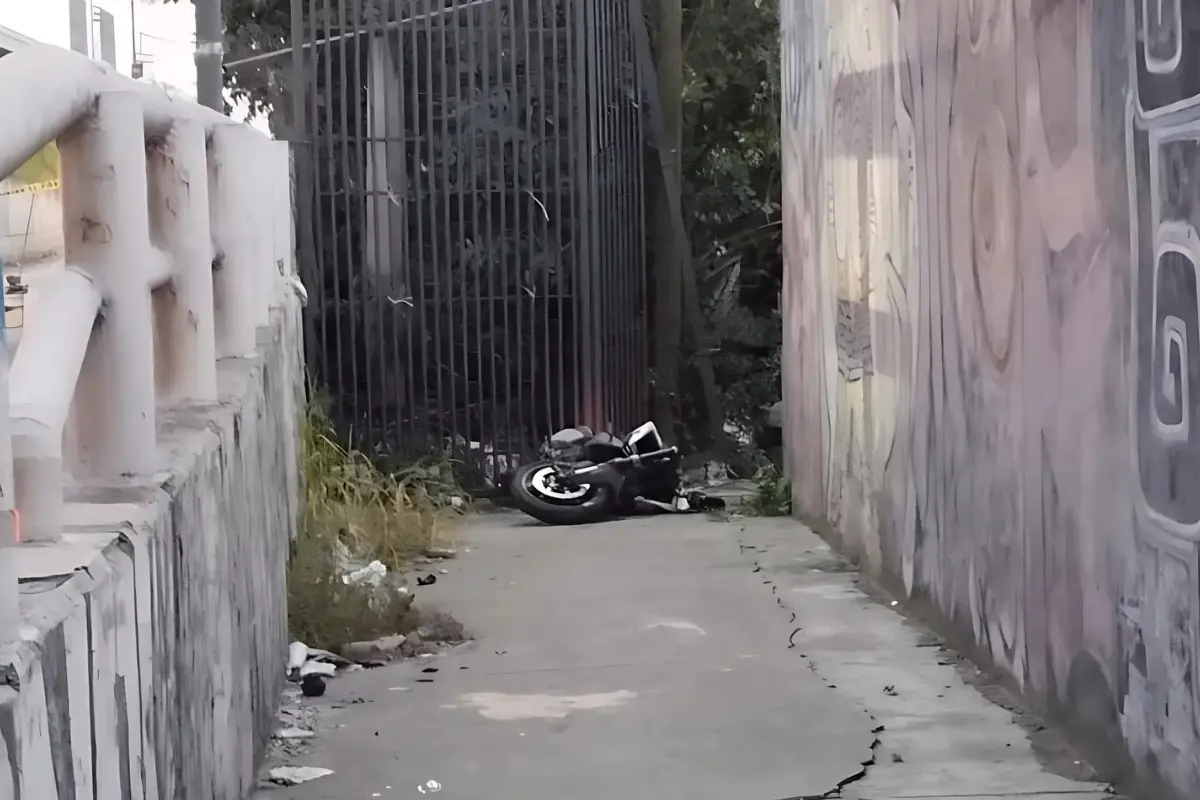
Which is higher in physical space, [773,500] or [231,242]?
[231,242]

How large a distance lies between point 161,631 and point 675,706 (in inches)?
102

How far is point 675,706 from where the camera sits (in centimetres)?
480

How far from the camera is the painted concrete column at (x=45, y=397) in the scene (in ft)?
6.46

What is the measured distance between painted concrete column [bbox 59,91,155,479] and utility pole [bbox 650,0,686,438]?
30.4 ft

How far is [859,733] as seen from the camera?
4.45 metres

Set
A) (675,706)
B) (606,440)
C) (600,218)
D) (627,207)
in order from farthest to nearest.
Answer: (627,207) → (600,218) → (606,440) → (675,706)

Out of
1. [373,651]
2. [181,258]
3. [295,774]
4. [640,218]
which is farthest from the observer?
[640,218]

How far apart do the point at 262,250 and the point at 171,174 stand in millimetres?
2015

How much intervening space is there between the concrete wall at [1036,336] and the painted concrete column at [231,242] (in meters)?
2.37

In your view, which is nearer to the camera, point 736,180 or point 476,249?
point 476,249

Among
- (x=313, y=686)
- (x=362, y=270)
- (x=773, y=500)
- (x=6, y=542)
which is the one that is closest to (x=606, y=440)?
(x=773, y=500)

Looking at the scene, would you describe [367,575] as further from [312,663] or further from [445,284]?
[445,284]

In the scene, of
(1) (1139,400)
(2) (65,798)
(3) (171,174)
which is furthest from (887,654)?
(2) (65,798)

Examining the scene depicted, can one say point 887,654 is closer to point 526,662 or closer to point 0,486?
point 526,662
